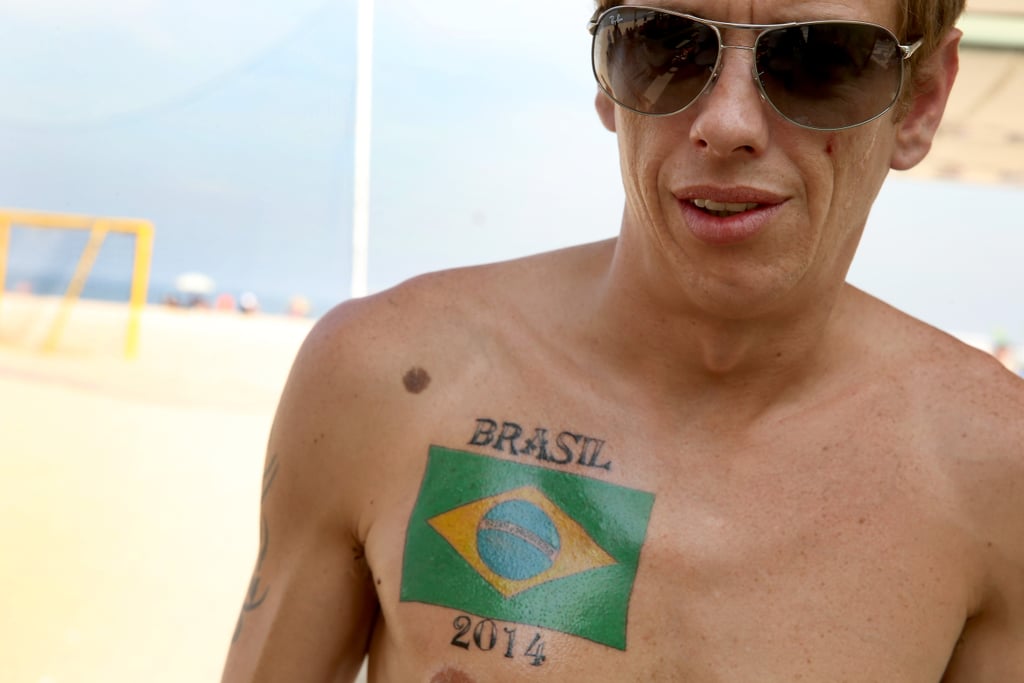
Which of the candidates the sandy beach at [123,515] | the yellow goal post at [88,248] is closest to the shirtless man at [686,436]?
the sandy beach at [123,515]

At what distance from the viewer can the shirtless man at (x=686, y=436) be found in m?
1.41

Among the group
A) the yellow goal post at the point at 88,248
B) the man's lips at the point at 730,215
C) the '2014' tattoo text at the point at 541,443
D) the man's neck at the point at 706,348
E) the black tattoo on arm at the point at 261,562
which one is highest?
the man's lips at the point at 730,215

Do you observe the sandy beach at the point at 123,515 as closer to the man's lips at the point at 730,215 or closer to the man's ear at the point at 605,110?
the man's ear at the point at 605,110

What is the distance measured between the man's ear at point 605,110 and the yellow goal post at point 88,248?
9.87 m

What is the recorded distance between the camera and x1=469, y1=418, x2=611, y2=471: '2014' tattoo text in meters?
1.55

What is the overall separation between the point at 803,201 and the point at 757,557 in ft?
1.56

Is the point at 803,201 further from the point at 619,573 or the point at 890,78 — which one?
the point at 619,573

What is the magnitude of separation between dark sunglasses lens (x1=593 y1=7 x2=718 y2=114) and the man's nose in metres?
0.02

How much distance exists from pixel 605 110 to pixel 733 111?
0.38 m

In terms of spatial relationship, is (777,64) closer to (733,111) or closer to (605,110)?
(733,111)

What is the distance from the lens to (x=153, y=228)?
11516mm

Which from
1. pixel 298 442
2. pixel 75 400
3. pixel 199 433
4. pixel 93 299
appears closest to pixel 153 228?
pixel 93 299

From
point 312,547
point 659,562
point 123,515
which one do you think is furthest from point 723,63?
point 123,515

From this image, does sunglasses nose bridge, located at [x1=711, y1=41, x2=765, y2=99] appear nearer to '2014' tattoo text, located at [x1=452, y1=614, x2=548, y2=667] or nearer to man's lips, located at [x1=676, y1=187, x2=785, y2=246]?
man's lips, located at [x1=676, y1=187, x2=785, y2=246]
